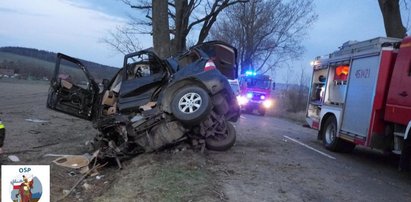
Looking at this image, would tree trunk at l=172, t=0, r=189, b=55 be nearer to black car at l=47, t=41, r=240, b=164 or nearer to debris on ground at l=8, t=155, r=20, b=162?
black car at l=47, t=41, r=240, b=164

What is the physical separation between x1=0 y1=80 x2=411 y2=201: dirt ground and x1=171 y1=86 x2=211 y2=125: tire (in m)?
0.70

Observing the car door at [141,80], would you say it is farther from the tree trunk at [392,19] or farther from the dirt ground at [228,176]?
the tree trunk at [392,19]

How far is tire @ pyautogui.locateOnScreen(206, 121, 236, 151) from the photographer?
983 centimetres

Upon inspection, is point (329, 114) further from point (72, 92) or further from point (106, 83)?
point (72, 92)

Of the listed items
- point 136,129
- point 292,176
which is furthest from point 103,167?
point 292,176

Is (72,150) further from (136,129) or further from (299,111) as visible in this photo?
(299,111)

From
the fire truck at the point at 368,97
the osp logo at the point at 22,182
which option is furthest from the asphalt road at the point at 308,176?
the osp logo at the point at 22,182

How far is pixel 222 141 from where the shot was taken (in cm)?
995

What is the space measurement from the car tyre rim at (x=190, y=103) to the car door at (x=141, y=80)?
37.0 inches

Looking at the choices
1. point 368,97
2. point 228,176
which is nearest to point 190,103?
point 228,176

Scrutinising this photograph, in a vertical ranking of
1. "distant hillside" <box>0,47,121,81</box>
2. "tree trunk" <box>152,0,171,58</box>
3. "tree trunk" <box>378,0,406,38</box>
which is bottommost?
"distant hillside" <box>0,47,121,81</box>

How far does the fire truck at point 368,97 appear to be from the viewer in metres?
9.34

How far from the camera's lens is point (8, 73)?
5881cm

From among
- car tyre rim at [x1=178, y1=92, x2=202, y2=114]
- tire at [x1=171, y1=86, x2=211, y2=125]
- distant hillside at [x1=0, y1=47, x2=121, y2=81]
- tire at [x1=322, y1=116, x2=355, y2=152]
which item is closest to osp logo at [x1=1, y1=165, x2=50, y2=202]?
tire at [x1=171, y1=86, x2=211, y2=125]
